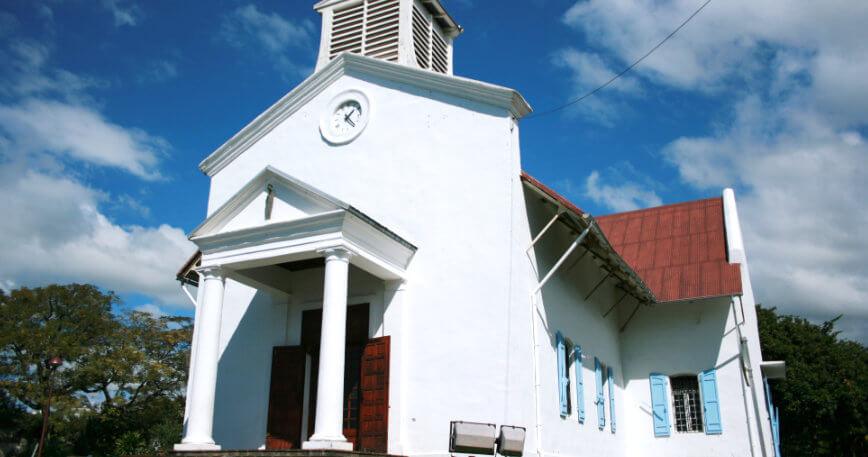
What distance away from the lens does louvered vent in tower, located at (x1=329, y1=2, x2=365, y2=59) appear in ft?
54.7

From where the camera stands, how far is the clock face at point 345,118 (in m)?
14.5

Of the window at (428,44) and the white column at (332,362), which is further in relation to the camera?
the window at (428,44)

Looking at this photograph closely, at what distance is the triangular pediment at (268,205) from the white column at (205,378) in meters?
1.09

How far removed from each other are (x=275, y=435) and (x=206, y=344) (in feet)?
7.69

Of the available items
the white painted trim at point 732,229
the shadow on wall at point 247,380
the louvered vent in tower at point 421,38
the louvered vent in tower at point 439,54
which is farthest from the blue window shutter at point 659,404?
the shadow on wall at point 247,380

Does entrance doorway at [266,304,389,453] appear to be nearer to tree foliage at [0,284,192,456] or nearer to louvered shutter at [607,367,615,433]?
louvered shutter at [607,367,615,433]

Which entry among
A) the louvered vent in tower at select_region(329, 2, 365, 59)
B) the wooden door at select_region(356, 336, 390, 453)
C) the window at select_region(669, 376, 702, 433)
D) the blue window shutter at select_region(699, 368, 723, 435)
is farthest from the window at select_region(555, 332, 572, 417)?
the louvered vent in tower at select_region(329, 2, 365, 59)

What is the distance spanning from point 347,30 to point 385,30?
3.60 feet

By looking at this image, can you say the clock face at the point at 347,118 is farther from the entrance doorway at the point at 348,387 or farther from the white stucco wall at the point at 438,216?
the entrance doorway at the point at 348,387

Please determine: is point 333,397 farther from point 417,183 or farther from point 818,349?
point 818,349

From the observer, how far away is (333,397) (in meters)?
10.5

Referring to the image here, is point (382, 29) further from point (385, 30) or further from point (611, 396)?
point (611, 396)

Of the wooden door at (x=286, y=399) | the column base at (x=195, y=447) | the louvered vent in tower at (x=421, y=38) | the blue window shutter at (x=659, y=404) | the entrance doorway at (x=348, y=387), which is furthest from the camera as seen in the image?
the blue window shutter at (x=659, y=404)

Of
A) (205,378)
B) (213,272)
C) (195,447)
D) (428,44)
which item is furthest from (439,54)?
(195,447)
